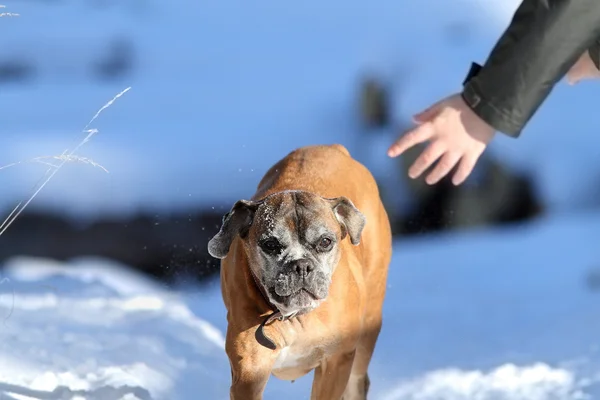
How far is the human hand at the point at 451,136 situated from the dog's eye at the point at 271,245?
0.81 m

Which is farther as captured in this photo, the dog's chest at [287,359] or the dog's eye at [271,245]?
the dog's chest at [287,359]

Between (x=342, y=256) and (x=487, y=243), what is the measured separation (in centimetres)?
290

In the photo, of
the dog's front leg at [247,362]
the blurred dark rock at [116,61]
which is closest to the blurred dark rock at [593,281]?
the dog's front leg at [247,362]

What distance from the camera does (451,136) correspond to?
292 centimetres

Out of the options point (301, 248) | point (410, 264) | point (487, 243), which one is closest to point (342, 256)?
point (301, 248)

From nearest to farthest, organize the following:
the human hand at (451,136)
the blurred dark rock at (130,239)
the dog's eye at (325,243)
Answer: the human hand at (451,136) → the dog's eye at (325,243) → the blurred dark rock at (130,239)

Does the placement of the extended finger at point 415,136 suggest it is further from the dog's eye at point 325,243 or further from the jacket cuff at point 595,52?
the dog's eye at point 325,243

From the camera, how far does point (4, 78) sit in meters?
6.89

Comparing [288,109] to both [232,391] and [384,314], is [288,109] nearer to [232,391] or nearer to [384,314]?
[384,314]

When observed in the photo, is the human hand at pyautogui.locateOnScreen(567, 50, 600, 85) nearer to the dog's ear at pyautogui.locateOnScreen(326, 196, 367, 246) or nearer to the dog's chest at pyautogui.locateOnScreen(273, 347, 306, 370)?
the dog's ear at pyautogui.locateOnScreen(326, 196, 367, 246)

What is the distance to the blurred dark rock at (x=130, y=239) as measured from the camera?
6129mm

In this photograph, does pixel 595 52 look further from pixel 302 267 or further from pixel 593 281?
pixel 593 281

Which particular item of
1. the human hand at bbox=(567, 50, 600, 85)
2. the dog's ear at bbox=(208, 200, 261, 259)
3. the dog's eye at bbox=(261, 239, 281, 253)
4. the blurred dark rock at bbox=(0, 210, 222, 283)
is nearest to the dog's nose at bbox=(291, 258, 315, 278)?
the dog's eye at bbox=(261, 239, 281, 253)

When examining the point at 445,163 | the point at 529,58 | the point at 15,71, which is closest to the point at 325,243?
the point at 445,163
